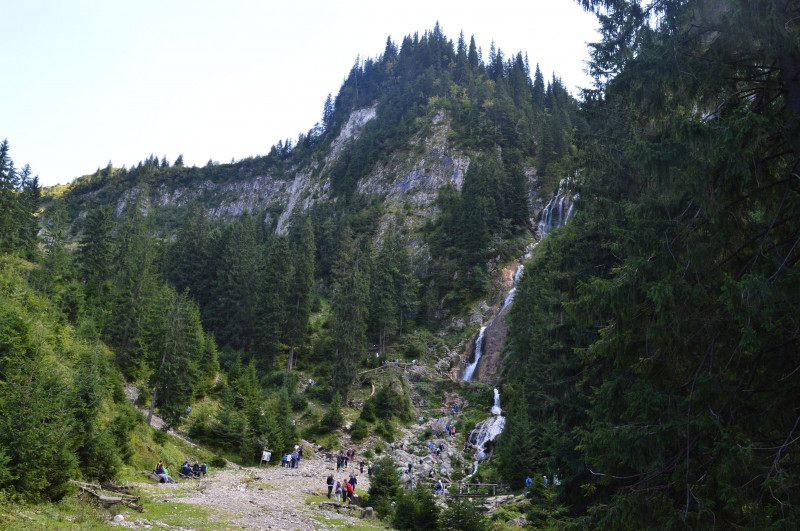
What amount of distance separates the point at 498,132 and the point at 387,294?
186 feet

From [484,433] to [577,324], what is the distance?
2538 centimetres

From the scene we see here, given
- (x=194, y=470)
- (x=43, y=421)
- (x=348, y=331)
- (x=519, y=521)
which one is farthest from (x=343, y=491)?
(x=348, y=331)

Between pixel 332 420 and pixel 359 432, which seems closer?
pixel 359 432

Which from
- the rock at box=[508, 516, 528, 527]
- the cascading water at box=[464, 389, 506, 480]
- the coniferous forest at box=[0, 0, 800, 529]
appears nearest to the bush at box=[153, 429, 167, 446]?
the coniferous forest at box=[0, 0, 800, 529]

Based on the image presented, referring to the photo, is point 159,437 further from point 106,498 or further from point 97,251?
point 97,251

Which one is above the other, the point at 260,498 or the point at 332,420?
the point at 260,498

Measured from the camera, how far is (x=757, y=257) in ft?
21.8

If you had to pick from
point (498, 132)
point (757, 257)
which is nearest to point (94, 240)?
point (757, 257)

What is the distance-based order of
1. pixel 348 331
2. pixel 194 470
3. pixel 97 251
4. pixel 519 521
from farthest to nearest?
pixel 97 251, pixel 348 331, pixel 194 470, pixel 519 521

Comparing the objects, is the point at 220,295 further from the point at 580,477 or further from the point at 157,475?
the point at 580,477

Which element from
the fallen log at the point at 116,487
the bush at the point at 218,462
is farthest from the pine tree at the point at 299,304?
the fallen log at the point at 116,487

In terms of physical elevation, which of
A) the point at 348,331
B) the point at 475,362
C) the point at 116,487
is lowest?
the point at 116,487

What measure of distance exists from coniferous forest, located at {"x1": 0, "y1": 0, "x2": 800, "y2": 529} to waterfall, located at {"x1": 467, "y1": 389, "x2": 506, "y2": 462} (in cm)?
294

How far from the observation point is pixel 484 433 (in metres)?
37.2
